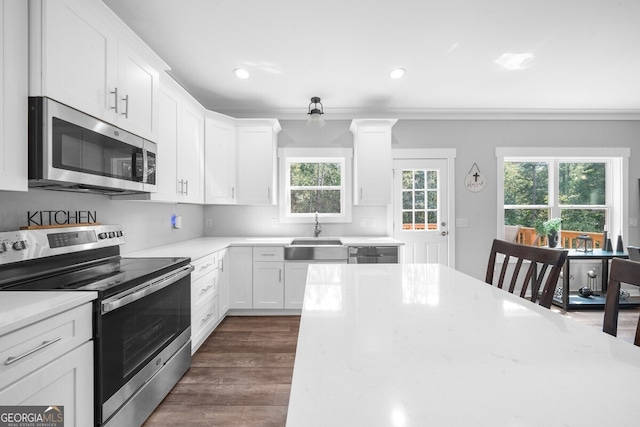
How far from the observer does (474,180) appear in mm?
4133

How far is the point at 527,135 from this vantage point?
4.18 metres

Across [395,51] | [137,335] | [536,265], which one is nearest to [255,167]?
[395,51]

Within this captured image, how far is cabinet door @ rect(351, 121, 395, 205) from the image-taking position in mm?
3754

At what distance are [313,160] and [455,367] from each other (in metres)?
3.67

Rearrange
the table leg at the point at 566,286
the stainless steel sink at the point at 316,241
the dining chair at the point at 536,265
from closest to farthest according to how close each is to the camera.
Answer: the dining chair at the point at 536,265, the table leg at the point at 566,286, the stainless steel sink at the point at 316,241

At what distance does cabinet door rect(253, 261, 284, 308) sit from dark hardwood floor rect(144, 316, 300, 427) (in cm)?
30

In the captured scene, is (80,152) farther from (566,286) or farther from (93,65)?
(566,286)

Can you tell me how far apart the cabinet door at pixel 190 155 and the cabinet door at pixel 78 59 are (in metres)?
1.04

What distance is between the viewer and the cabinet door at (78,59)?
140 centimetres

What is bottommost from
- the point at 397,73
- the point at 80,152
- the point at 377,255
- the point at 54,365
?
the point at 54,365

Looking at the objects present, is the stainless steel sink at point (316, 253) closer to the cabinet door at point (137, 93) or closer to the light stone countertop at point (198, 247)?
the light stone countertop at point (198, 247)

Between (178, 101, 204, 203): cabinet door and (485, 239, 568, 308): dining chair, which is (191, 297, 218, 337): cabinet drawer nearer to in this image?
(178, 101, 204, 203): cabinet door

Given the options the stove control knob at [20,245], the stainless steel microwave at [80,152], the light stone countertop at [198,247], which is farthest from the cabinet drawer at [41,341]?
the light stone countertop at [198,247]

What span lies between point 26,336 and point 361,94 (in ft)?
11.3
